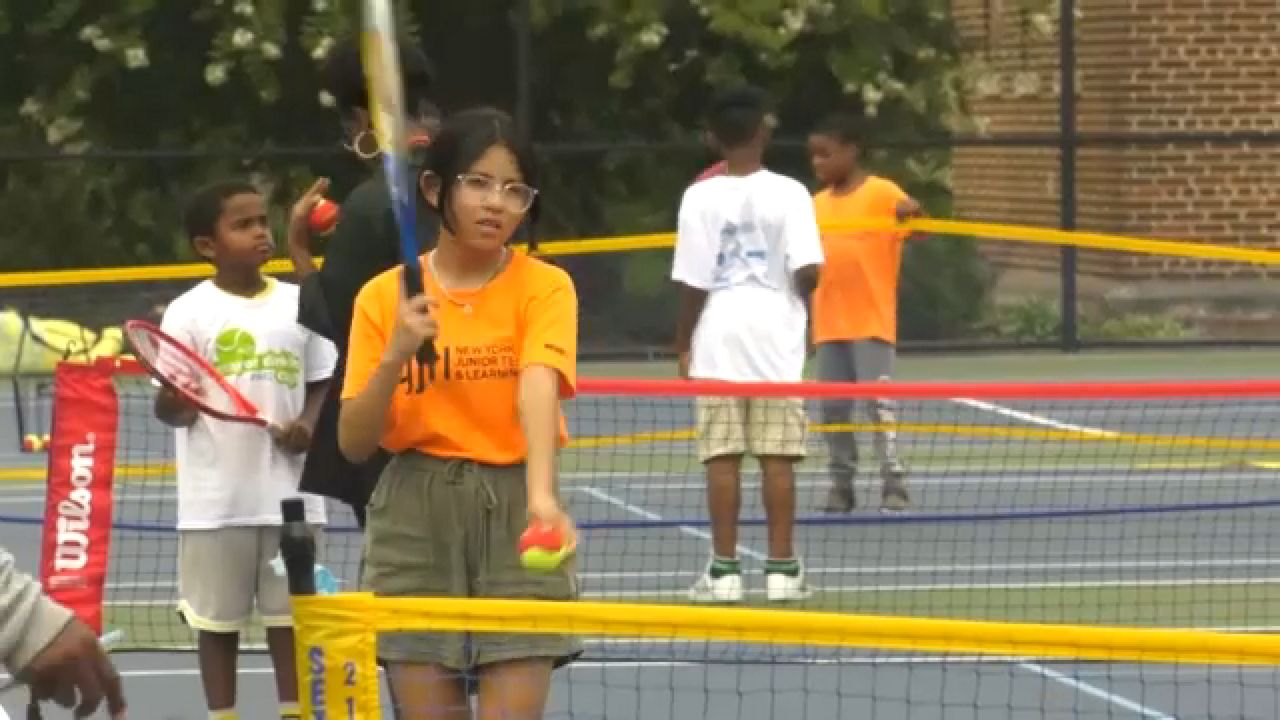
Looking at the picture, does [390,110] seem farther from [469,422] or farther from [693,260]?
[693,260]

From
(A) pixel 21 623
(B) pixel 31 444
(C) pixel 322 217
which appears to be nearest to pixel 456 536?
(A) pixel 21 623

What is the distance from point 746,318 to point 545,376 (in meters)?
5.43

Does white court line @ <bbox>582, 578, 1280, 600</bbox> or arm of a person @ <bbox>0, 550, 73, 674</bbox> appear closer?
arm of a person @ <bbox>0, 550, 73, 674</bbox>

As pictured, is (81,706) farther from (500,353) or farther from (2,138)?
(2,138)

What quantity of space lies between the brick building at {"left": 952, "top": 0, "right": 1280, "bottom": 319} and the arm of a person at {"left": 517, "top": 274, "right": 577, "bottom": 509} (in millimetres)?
15464

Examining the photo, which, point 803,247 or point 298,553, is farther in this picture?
point 803,247

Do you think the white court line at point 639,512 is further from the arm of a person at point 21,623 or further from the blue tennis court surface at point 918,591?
the arm of a person at point 21,623

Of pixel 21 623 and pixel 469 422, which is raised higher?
pixel 469 422

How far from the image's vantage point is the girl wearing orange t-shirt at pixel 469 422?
17.9ft

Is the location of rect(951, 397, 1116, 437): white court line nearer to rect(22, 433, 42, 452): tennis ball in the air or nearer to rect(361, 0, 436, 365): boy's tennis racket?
rect(22, 433, 42, 452): tennis ball in the air

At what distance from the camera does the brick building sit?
21.0 m

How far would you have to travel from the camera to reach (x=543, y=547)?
509 cm

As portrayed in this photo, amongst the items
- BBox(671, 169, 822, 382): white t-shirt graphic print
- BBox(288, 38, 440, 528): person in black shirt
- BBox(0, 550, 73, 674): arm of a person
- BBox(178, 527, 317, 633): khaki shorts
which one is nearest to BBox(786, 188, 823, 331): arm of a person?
BBox(671, 169, 822, 382): white t-shirt graphic print

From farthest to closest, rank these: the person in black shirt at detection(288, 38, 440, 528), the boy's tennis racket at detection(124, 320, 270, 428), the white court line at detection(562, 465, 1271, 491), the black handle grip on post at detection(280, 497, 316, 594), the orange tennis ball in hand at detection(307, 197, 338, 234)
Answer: the white court line at detection(562, 465, 1271, 491) → the boy's tennis racket at detection(124, 320, 270, 428) → the orange tennis ball in hand at detection(307, 197, 338, 234) → the person in black shirt at detection(288, 38, 440, 528) → the black handle grip on post at detection(280, 497, 316, 594)
